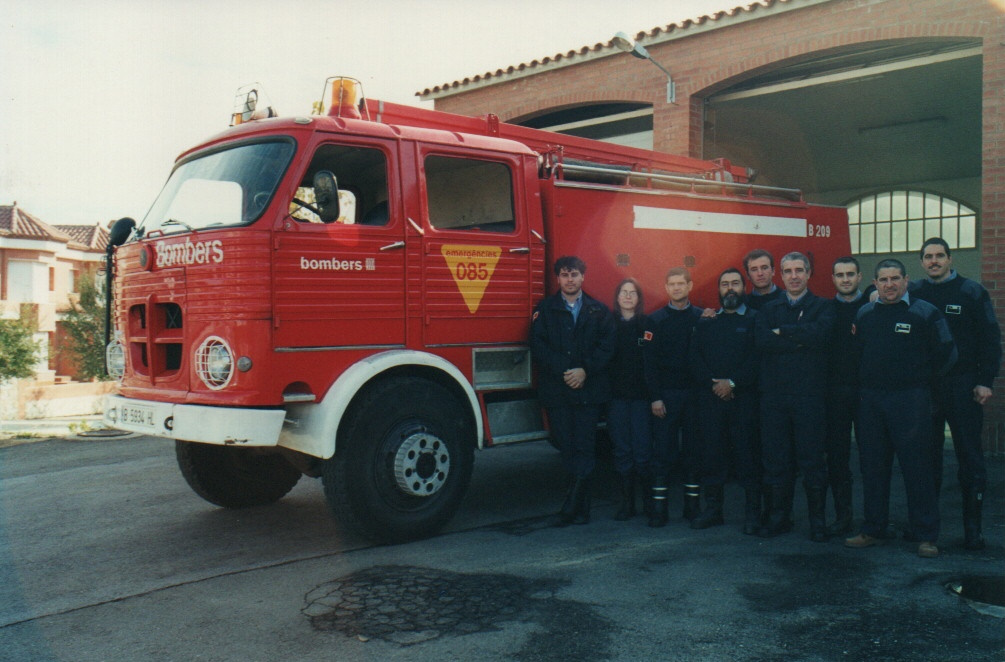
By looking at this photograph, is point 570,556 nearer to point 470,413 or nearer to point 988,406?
point 470,413

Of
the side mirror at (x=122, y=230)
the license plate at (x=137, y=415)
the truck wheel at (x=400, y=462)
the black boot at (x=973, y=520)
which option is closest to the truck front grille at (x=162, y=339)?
the license plate at (x=137, y=415)

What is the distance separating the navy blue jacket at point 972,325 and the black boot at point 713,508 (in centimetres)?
169

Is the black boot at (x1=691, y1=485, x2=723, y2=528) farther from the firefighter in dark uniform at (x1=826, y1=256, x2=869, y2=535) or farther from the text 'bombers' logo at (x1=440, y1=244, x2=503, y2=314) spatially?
the text 'bombers' logo at (x1=440, y1=244, x2=503, y2=314)

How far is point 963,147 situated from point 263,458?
47.8 ft

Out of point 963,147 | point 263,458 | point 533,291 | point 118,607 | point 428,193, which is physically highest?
point 963,147

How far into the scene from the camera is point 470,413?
234 inches

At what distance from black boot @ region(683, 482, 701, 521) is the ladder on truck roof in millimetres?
2466

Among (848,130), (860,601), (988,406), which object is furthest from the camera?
(848,130)

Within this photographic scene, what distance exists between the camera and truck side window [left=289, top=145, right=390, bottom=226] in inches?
219

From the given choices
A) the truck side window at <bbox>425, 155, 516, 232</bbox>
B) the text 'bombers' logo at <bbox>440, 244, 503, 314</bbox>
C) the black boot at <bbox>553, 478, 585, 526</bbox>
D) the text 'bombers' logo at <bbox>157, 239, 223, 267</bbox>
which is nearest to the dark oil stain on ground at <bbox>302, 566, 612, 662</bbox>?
the black boot at <bbox>553, 478, 585, 526</bbox>

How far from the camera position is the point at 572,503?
6070 millimetres

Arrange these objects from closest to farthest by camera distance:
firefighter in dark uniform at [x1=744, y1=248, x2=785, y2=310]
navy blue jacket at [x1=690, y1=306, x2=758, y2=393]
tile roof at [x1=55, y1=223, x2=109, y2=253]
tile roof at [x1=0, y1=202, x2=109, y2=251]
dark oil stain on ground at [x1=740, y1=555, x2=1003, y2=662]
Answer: dark oil stain on ground at [x1=740, y1=555, x2=1003, y2=662] → navy blue jacket at [x1=690, y1=306, x2=758, y2=393] → firefighter in dark uniform at [x1=744, y1=248, x2=785, y2=310] → tile roof at [x1=0, y1=202, x2=109, y2=251] → tile roof at [x1=55, y1=223, x2=109, y2=253]

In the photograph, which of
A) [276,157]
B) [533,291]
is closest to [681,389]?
[533,291]

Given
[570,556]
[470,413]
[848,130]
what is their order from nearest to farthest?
1. [570,556]
2. [470,413]
3. [848,130]
